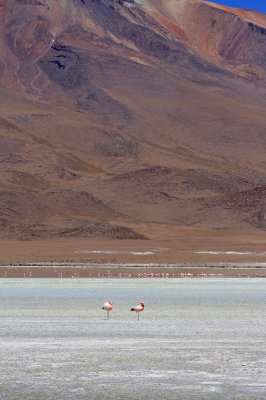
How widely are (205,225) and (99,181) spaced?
84.9ft

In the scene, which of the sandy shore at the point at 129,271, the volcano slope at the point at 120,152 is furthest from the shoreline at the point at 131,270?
the volcano slope at the point at 120,152

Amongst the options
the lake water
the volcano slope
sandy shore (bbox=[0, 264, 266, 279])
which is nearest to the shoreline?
sandy shore (bbox=[0, 264, 266, 279])

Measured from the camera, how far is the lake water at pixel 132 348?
43.1 ft

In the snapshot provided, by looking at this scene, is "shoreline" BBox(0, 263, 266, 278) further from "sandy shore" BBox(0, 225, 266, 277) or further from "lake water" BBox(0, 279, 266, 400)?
"lake water" BBox(0, 279, 266, 400)

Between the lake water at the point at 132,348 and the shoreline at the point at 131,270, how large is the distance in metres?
17.3

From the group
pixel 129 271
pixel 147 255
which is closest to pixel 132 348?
pixel 129 271

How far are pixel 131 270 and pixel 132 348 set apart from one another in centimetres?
3942

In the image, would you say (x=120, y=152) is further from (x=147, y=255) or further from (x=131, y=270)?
(x=131, y=270)

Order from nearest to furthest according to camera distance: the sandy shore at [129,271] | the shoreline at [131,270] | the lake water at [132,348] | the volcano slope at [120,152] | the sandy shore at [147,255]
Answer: the lake water at [132,348]
the sandy shore at [129,271]
the shoreline at [131,270]
the sandy shore at [147,255]
the volcano slope at [120,152]

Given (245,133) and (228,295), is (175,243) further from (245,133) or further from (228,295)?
(245,133)

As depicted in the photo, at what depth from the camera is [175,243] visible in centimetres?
9031

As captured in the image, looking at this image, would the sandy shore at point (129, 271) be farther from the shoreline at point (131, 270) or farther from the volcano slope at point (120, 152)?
the volcano slope at point (120, 152)

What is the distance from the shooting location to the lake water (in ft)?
43.1

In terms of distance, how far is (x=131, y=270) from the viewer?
187 ft
